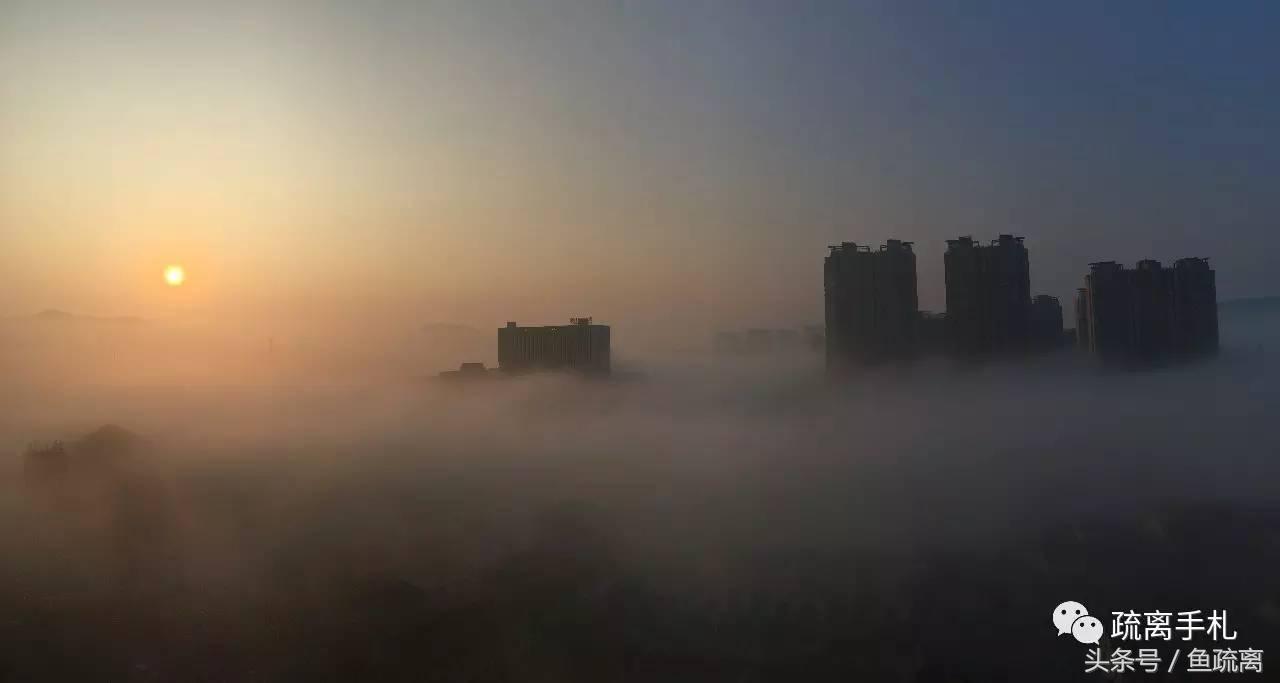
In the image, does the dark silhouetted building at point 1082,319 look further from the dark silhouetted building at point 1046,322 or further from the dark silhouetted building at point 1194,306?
the dark silhouetted building at point 1194,306

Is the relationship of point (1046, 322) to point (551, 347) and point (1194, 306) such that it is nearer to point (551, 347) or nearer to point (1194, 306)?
point (1194, 306)

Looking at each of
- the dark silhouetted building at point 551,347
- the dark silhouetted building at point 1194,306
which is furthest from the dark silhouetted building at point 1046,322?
the dark silhouetted building at point 551,347

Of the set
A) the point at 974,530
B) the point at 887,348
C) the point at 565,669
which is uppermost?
the point at 887,348

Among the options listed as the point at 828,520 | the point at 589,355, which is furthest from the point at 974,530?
the point at 589,355

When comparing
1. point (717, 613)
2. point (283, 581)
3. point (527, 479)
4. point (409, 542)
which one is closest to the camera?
point (717, 613)

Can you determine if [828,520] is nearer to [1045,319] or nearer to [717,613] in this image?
[717,613]

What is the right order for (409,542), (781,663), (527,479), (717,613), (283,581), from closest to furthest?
(781,663) < (717,613) < (283,581) < (409,542) < (527,479)

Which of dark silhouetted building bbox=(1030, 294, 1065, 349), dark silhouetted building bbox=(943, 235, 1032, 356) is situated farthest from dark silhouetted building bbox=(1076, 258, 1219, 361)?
dark silhouetted building bbox=(943, 235, 1032, 356)
